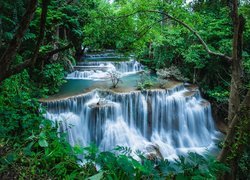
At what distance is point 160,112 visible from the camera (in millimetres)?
10117

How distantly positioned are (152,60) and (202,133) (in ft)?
21.8

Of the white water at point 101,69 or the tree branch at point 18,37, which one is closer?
the tree branch at point 18,37

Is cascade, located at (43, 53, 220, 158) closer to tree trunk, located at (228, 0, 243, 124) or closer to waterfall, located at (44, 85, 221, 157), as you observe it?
waterfall, located at (44, 85, 221, 157)

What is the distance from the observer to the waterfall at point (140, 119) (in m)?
8.47

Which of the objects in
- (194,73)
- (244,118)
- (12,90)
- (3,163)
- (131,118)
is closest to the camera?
(3,163)

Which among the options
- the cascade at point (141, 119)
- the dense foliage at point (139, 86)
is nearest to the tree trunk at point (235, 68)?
the dense foliage at point (139, 86)

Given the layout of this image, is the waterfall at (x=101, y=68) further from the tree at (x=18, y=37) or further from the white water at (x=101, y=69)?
the tree at (x=18, y=37)

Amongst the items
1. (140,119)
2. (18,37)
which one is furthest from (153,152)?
(18,37)

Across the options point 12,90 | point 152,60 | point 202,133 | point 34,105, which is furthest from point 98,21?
point 152,60

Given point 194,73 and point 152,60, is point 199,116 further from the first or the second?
point 152,60

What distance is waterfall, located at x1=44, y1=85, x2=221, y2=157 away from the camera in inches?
334

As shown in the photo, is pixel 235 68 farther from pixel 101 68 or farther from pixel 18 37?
pixel 101 68

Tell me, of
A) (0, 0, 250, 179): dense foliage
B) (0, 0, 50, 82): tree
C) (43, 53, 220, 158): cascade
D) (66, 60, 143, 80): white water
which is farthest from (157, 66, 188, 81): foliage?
(0, 0, 50, 82): tree

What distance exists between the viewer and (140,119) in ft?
31.8
